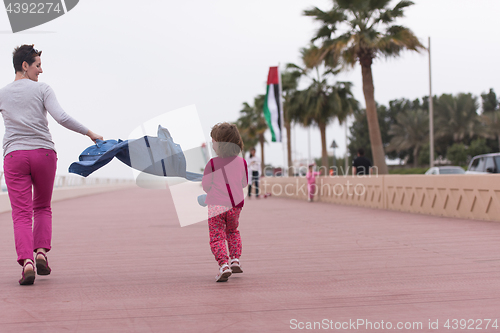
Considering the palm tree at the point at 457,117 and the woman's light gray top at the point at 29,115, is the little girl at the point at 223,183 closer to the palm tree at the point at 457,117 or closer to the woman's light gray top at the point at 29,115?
the woman's light gray top at the point at 29,115

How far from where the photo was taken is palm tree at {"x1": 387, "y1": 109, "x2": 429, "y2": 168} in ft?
280

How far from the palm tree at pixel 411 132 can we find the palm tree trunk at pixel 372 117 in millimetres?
65453

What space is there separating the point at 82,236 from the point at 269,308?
20.3ft

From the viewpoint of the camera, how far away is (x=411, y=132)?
8669cm

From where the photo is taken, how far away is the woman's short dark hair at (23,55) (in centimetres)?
508

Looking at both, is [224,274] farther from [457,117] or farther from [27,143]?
[457,117]

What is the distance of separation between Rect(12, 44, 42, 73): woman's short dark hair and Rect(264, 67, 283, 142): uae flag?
24.8 metres

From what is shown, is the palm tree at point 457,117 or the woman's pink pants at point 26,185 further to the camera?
the palm tree at point 457,117

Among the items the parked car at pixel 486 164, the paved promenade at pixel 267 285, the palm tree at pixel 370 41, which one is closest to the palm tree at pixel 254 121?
the palm tree at pixel 370 41

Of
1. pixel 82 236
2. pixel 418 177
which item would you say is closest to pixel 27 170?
pixel 82 236

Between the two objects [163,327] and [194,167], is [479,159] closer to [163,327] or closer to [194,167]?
[194,167]

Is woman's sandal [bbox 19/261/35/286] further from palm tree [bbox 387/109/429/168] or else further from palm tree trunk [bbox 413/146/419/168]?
palm tree trunk [bbox 413/146/419/168]

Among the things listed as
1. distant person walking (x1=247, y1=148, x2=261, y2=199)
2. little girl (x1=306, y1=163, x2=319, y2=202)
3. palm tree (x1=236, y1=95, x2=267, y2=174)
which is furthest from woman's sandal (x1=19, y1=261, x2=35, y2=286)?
palm tree (x1=236, y1=95, x2=267, y2=174)

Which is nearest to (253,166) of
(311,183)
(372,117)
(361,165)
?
(311,183)
